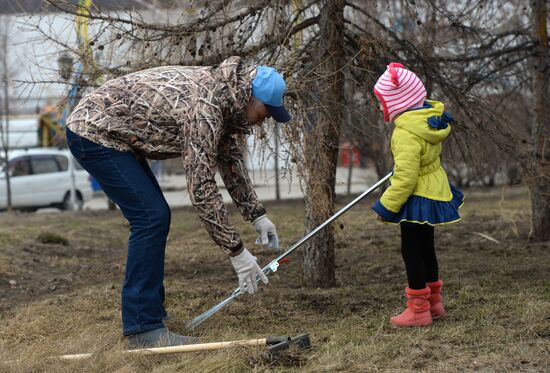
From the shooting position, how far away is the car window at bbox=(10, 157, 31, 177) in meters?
17.7

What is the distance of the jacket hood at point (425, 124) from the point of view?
14.7ft

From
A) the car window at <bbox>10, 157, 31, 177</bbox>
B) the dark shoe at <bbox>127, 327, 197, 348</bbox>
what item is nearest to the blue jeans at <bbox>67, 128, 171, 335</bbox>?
the dark shoe at <bbox>127, 327, 197, 348</bbox>

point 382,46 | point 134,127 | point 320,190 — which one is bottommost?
point 320,190

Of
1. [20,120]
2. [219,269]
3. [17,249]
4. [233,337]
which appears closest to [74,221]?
[17,249]

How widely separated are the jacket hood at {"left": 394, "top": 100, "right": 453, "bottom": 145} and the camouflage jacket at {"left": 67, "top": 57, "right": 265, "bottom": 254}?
2.79 ft

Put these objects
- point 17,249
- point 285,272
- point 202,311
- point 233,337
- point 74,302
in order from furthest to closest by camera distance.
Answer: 1. point 17,249
2. point 285,272
3. point 74,302
4. point 202,311
5. point 233,337

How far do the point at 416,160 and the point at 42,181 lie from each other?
47.6 feet

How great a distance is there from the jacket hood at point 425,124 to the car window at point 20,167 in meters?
14.4

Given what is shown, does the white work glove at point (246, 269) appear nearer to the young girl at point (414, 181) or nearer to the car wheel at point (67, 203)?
the young girl at point (414, 181)

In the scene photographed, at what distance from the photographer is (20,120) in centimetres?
2373

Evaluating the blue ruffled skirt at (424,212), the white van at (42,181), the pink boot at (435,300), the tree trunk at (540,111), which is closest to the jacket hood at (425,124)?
the blue ruffled skirt at (424,212)

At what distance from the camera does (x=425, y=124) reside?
4.52 metres

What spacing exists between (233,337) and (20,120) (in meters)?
20.7

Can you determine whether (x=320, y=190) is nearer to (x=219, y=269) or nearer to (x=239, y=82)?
(x=239, y=82)
